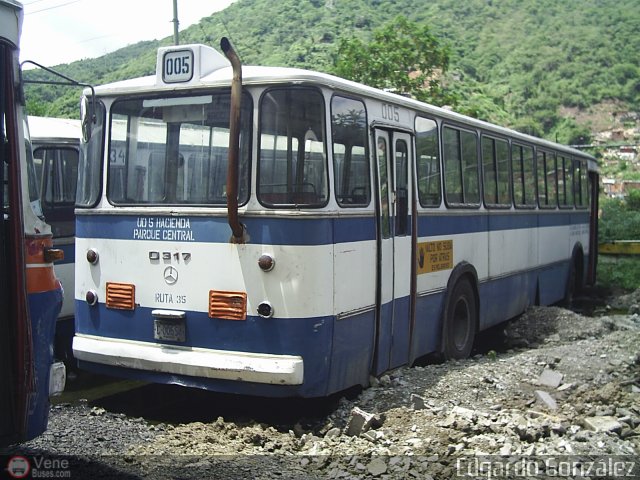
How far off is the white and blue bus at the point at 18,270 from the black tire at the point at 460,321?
205 inches

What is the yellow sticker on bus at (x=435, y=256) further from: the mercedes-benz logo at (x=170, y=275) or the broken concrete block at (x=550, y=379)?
the mercedes-benz logo at (x=170, y=275)

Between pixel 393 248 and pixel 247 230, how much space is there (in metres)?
1.82

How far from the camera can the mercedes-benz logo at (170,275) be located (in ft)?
21.7

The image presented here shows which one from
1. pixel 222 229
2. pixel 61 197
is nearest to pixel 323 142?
pixel 222 229

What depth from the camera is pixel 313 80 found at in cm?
632

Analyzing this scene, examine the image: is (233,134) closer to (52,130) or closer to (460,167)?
(52,130)

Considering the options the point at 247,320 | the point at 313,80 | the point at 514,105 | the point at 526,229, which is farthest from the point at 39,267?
the point at 514,105

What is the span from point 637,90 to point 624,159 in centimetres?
873

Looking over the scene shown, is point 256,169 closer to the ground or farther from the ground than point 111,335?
farther from the ground

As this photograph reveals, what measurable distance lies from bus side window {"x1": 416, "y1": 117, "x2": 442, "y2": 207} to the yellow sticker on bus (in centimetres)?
45

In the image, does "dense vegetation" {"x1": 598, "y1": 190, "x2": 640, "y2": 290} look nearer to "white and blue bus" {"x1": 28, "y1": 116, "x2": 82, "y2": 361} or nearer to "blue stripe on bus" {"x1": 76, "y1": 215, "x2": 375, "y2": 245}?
"blue stripe on bus" {"x1": 76, "y1": 215, "x2": 375, "y2": 245}

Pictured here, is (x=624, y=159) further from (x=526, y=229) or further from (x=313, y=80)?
(x=313, y=80)

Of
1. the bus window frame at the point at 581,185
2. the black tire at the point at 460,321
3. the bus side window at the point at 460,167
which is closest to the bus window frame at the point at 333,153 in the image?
the bus side window at the point at 460,167

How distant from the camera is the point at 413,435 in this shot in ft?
19.8
